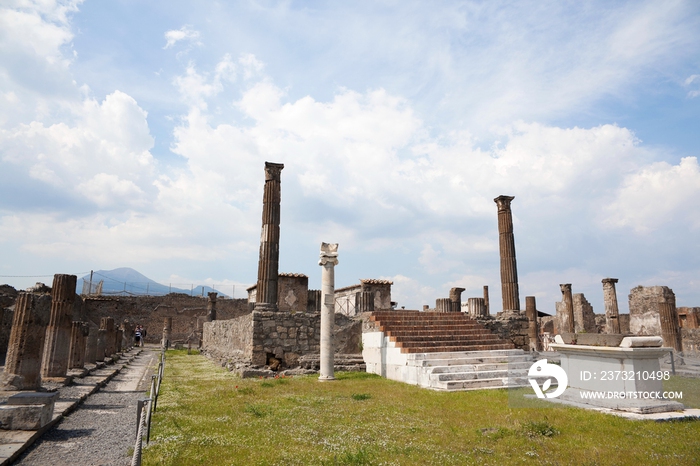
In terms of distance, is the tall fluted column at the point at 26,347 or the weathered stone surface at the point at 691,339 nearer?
the tall fluted column at the point at 26,347

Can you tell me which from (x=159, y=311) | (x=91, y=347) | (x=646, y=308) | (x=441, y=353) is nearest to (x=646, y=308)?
(x=646, y=308)

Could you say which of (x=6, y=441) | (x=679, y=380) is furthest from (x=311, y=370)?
(x=679, y=380)

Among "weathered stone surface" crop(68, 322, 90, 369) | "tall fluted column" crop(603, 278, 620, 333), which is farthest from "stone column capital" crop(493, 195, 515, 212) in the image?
"weathered stone surface" crop(68, 322, 90, 369)

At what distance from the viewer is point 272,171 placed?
50.5ft

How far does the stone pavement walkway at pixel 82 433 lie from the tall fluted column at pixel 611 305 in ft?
83.3

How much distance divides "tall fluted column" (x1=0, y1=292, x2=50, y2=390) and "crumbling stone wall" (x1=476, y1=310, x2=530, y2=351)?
12.5 metres

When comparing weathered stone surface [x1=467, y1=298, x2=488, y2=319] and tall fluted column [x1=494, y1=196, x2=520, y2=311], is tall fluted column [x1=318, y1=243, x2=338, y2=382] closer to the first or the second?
tall fluted column [x1=494, y1=196, x2=520, y2=311]

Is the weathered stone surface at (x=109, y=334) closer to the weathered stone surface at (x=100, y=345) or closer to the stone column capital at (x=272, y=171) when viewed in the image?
the weathered stone surface at (x=100, y=345)

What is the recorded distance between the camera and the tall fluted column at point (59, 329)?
1096 cm

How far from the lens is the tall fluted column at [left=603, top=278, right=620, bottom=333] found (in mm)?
25469

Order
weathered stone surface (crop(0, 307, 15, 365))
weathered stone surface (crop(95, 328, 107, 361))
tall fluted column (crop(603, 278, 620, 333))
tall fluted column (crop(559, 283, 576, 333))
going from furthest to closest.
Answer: tall fluted column (crop(559, 283, 576, 333)) → tall fluted column (crop(603, 278, 620, 333)) → weathered stone surface (crop(95, 328, 107, 361)) → weathered stone surface (crop(0, 307, 15, 365))

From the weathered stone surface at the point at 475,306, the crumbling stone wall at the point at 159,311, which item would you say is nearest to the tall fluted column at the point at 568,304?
the weathered stone surface at the point at 475,306

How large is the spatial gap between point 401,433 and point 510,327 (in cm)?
1064

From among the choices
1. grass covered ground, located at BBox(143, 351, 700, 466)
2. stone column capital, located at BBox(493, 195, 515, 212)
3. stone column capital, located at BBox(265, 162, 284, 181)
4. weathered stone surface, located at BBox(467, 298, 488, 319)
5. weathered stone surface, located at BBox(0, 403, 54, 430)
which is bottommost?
grass covered ground, located at BBox(143, 351, 700, 466)
